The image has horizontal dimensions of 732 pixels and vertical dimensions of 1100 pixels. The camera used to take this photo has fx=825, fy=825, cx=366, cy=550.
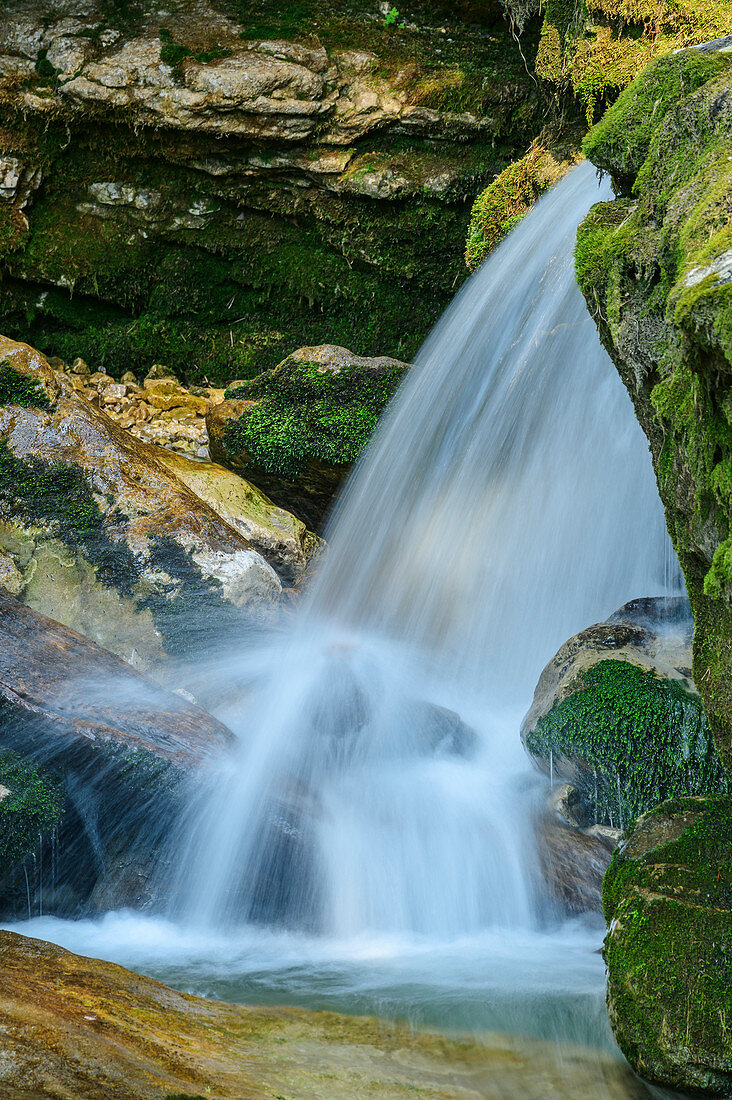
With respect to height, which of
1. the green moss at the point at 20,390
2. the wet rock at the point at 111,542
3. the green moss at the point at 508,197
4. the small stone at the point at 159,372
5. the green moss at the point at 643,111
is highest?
the green moss at the point at 508,197

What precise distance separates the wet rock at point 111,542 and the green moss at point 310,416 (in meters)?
1.88

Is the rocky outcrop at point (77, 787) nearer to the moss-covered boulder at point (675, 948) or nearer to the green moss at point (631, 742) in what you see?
the green moss at point (631, 742)

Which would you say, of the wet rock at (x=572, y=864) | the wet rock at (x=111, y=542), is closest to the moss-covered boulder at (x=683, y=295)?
the wet rock at (x=572, y=864)

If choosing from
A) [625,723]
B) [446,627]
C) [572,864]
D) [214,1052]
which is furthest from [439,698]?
[214,1052]

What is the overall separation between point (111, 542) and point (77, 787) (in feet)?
8.23

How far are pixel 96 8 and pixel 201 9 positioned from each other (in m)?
1.22

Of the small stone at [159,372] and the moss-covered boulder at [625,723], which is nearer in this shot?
the moss-covered boulder at [625,723]

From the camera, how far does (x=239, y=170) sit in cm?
993

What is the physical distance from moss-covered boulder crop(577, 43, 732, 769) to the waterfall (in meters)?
2.05

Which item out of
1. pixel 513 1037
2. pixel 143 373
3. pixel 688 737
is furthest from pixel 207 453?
pixel 513 1037

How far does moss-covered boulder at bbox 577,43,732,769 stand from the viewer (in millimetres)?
2193

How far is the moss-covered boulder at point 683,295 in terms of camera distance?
2193 millimetres

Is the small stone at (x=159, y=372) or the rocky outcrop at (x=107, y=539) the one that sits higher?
the small stone at (x=159, y=372)

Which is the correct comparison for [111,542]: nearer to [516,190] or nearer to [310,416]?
[310,416]
